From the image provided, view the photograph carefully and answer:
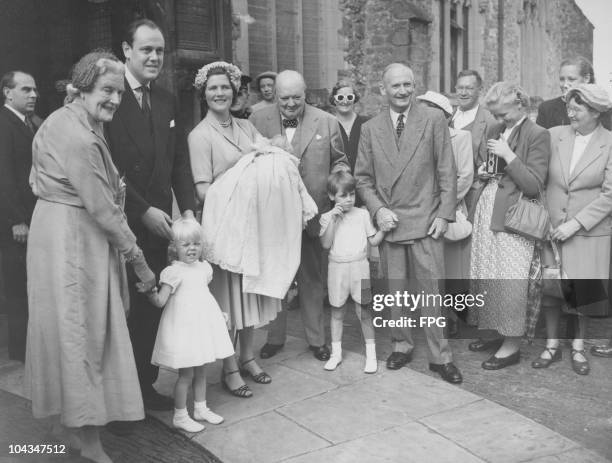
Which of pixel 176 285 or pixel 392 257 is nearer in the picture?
pixel 176 285

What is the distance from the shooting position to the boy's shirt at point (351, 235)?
5086mm

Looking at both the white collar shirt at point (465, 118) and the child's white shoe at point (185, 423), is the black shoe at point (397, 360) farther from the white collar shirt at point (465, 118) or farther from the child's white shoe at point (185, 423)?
the white collar shirt at point (465, 118)

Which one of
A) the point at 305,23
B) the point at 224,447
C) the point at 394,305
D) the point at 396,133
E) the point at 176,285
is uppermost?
the point at 305,23

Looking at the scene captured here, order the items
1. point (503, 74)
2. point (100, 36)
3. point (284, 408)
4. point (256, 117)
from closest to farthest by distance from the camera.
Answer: point (284, 408) < point (256, 117) < point (100, 36) < point (503, 74)

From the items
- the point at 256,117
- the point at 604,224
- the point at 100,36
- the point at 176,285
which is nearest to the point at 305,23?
the point at 100,36

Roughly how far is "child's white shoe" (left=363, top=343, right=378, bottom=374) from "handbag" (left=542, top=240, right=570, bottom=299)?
1340mm

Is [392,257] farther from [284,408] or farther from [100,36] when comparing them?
[100,36]

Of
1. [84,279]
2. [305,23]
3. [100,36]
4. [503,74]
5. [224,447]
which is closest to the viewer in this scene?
[84,279]

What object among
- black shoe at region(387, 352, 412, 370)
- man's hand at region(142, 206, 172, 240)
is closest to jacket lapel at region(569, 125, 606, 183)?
→ black shoe at region(387, 352, 412, 370)

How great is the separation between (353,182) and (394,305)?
3.05 ft

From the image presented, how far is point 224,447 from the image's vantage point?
13.1 ft

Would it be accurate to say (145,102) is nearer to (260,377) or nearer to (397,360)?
(260,377)

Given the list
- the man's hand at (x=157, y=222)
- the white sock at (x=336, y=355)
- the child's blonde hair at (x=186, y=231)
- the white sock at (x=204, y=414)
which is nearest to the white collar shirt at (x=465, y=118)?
the white sock at (x=336, y=355)

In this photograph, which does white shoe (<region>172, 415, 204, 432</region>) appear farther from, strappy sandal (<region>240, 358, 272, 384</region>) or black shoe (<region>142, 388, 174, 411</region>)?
Result: strappy sandal (<region>240, 358, 272, 384</region>)
